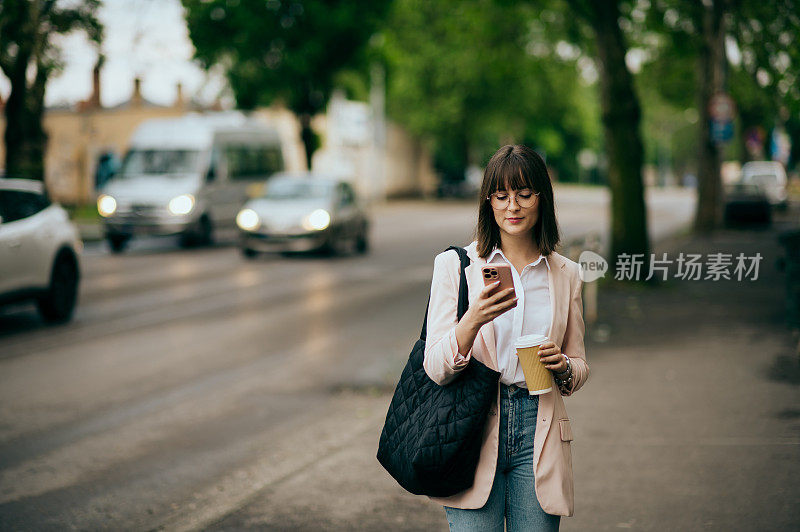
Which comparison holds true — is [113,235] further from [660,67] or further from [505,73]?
[660,67]

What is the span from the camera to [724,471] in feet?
18.6

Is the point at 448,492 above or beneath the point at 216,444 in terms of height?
above

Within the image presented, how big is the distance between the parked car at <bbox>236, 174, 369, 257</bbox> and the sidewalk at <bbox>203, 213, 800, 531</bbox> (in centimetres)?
1003

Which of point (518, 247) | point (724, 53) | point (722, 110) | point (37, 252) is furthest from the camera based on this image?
point (724, 53)

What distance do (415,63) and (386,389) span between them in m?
43.9

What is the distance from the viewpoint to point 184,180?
2284 cm

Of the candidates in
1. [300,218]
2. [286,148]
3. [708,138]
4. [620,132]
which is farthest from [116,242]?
[286,148]

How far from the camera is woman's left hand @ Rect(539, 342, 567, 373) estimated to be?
273 cm

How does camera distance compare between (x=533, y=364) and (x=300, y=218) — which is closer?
(x=533, y=364)

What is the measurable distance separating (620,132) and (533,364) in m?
12.4

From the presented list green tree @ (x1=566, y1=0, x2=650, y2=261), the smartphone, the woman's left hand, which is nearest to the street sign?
green tree @ (x1=566, y1=0, x2=650, y2=261)

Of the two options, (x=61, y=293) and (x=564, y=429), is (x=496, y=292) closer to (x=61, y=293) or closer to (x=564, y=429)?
(x=564, y=429)

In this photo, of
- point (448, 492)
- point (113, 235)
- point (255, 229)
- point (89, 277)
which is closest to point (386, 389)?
point (448, 492)

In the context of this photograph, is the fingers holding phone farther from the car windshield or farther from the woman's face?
the car windshield
